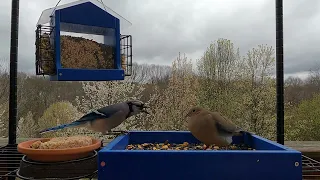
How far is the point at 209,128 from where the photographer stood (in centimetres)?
151

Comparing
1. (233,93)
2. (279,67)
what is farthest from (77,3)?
(233,93)

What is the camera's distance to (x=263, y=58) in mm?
10133

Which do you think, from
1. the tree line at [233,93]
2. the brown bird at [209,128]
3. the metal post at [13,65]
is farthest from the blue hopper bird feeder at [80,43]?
the tree line at [233,93]

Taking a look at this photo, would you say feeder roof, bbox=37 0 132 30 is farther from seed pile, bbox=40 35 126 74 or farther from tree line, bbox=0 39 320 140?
tree line, bbox=0 39 320 140

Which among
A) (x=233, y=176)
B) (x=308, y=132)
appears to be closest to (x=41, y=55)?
(x=233, y=176)

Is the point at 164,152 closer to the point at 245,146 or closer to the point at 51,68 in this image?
the point at 245,146

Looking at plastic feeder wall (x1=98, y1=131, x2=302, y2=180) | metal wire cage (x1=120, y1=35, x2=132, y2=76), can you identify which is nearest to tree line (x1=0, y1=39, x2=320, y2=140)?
metal wire cage (x1=120, y1=35, x2=132, y2=76)

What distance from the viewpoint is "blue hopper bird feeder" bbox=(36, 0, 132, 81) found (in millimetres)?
1820

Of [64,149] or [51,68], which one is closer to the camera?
[64,149]

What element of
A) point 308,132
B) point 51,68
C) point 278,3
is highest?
point 278,3

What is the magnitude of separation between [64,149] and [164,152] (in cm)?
44

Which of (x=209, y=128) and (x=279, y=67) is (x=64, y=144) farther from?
(x=279, y=67)

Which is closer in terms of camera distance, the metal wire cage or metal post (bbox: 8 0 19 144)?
metal post (bbox: 8 0 19 144)

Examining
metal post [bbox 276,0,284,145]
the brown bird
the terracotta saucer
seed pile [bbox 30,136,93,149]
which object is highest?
metal post [bbox 276,0,284,145]
